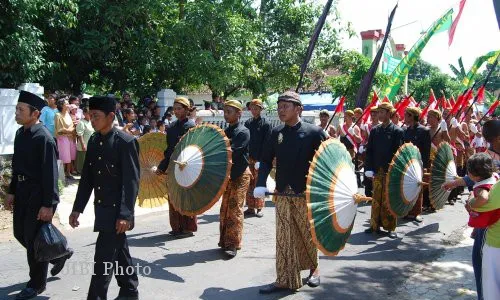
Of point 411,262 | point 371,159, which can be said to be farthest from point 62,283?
point 371,159

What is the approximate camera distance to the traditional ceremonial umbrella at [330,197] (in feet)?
14.8

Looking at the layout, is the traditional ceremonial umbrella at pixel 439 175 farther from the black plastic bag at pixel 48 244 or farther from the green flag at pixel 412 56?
the green flag at pixel 412 56

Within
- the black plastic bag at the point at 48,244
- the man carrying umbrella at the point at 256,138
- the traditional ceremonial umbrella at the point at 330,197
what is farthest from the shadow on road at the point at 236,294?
the man carrying umbrella at the point at 256,138

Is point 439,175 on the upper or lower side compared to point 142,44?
lower

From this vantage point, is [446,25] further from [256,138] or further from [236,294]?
[236,294]

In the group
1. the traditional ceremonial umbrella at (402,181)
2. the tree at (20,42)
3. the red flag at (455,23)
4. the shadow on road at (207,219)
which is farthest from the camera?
the red flag at (455,23)

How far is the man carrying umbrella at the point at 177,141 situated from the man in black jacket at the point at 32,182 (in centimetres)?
223

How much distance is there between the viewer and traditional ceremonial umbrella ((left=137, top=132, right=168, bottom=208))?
7.37 meters

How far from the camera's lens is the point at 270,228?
795 cm

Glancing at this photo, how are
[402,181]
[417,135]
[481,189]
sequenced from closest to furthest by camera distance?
1. [481,189]
2. [402,181]
3. [417,135]

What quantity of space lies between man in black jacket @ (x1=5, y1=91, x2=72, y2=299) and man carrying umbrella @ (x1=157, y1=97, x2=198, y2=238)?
7.30 ft

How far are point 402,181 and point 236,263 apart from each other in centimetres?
244

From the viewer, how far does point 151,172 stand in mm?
7363

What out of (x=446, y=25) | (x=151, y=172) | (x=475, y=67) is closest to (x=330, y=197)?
(x=151, y=172)
